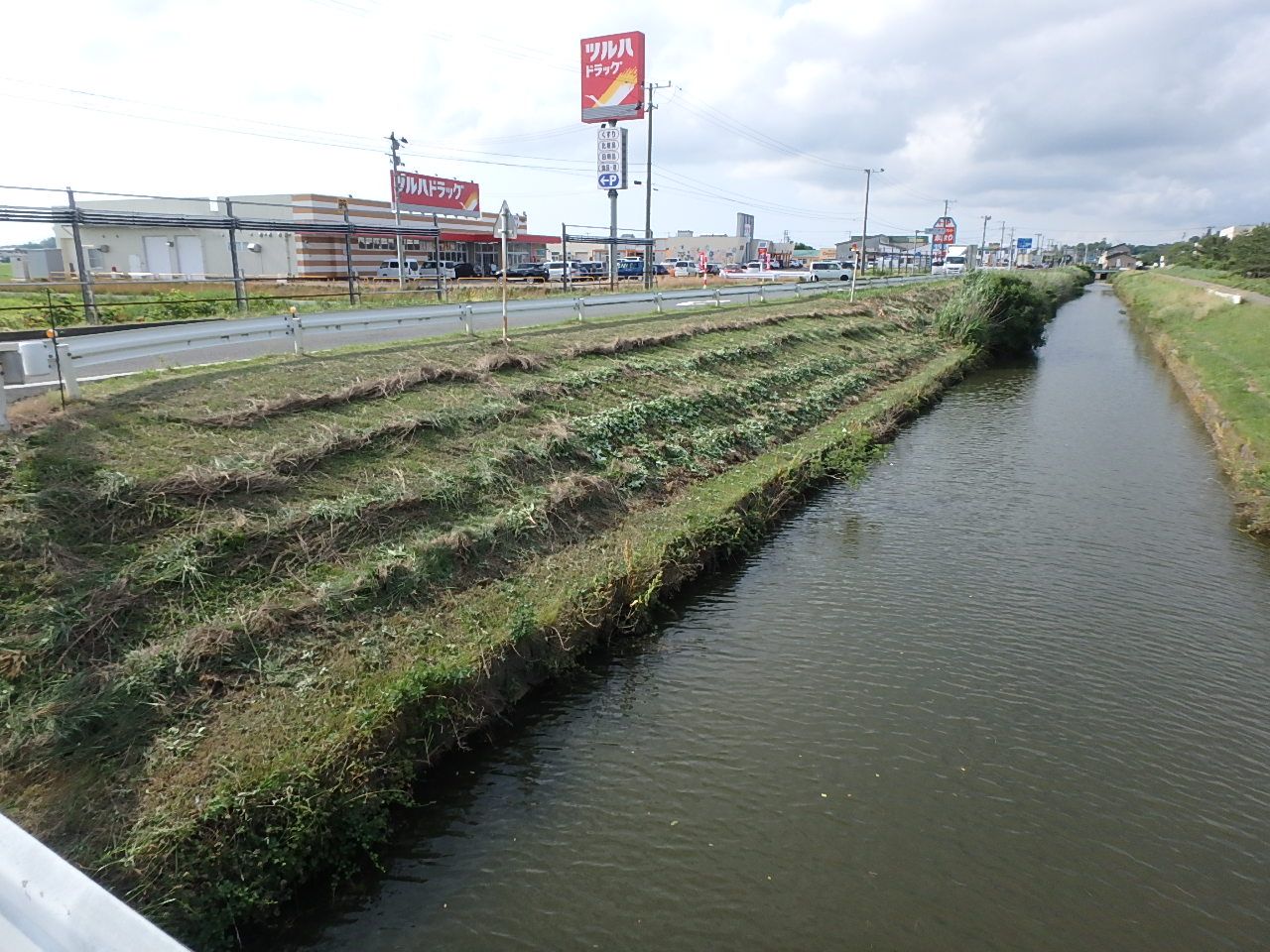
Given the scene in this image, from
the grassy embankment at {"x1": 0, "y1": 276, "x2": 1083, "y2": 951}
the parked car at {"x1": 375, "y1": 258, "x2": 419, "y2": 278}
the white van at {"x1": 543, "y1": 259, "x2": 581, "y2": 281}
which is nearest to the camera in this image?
the grassy embankment at {"x1": 0, "y1": 276, "x2": 1083, "y2": 951}

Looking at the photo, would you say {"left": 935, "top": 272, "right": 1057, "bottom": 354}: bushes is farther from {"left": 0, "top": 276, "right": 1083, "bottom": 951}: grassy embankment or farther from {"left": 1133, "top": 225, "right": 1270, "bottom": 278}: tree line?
{"left": 1133, "top": 225, "right": 1270, "bottom": 278}: tree line

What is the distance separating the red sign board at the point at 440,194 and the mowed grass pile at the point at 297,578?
1756 inches

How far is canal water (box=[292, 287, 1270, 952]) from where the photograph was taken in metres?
5.54

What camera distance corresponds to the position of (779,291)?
38.8 meters

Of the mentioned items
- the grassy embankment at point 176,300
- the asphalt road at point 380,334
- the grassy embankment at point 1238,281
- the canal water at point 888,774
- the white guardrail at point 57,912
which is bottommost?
the canal water at point 888,774

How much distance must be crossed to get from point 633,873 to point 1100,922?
128 inches

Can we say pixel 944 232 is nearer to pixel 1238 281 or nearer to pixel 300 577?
pixel 1238 281

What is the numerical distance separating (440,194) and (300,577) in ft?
182

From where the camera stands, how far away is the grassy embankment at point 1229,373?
15523mm

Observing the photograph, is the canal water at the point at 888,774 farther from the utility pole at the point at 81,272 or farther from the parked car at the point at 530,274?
the parked car at the point at 530,274

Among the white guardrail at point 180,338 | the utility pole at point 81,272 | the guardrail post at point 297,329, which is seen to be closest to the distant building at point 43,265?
the utility pole at point 81,272

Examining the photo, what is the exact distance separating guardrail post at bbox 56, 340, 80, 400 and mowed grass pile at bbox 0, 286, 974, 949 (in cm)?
36

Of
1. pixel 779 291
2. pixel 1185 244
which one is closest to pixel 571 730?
pixel 779 291

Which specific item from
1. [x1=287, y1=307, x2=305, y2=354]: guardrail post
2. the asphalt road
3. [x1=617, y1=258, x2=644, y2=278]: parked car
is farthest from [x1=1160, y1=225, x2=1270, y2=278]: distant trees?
[x1=287, y1=307, x2=305, y2=354]: guardrail post
